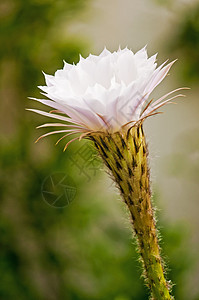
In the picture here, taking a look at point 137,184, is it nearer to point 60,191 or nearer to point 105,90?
point 105,90

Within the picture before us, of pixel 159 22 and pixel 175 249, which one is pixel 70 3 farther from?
pixel 175 249

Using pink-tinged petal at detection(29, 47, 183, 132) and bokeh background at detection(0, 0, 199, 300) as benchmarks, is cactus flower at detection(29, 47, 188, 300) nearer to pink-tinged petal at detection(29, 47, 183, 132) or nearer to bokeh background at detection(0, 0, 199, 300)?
pink-tinged petal at detection(29, 47, 183, 132)

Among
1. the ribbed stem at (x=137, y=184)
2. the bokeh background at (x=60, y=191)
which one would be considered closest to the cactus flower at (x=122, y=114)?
the ribbed stem at (x=137, y=184)

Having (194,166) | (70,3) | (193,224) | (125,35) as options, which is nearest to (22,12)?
(70,3)

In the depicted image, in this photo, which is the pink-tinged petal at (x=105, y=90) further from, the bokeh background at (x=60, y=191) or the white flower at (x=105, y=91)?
the bokeh background at (x=60, y=191)

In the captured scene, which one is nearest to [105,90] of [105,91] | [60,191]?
[105,91]

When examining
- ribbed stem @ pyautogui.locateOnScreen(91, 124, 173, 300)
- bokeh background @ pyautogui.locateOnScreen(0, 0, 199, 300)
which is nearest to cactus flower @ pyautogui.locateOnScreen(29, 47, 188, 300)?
ribbed stem @ pyautogui.locateOnScreen(91, 124, 173, 300)
